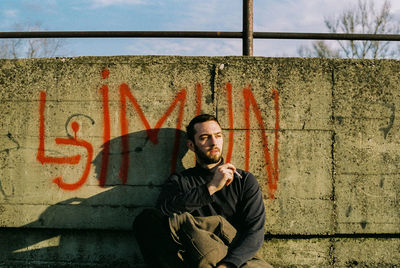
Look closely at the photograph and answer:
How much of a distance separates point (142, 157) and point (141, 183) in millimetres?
212

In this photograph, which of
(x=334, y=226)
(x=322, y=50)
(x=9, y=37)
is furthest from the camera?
(x=322, y=50)

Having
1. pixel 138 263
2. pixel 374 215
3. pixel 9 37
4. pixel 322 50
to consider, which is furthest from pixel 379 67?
pixel 322 50

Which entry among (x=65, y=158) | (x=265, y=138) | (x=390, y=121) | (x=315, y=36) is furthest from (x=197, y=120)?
(x=390, y=121)

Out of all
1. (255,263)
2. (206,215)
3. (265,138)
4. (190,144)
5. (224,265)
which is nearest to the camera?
(224,265)

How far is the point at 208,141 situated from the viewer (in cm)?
255

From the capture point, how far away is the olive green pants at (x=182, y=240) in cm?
212

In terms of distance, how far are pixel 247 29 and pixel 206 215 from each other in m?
1.59

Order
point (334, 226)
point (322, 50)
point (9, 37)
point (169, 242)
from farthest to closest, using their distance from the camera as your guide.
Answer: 1. point (322, 50)
2. point (9, 37)
3. point (334, 226)
4. point (169, 242)

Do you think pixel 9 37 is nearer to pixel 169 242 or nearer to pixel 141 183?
pixel 141 183

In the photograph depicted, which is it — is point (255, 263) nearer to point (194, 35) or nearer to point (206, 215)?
point (206, 215)

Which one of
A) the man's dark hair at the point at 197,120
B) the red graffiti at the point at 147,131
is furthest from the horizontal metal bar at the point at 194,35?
the man's dark hair at the point at 197,120

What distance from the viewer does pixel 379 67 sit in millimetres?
2863

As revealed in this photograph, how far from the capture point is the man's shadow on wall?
2.84 m

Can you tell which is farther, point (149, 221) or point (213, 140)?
point (213, 140)
